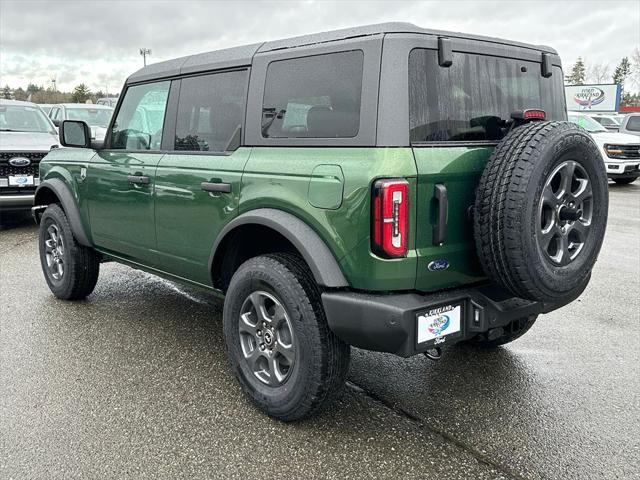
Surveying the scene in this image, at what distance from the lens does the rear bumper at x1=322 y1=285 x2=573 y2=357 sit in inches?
100

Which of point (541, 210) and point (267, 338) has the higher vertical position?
point (541, 210)

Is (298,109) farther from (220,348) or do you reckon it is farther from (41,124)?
(41,124)

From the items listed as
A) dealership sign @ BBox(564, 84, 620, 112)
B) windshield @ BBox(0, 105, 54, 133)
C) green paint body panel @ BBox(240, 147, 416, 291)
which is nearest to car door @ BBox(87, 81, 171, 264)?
green paint body panel @ BBox(240, 147, 416, 291)

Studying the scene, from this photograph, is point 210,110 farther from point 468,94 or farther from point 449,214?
point 449,214

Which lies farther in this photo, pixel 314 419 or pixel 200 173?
pixel 200 173

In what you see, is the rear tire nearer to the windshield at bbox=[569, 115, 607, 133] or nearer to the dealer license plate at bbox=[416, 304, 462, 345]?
the windshield at bbox=[569, 115, 607, 133]

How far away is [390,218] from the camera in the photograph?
2504 millimetres

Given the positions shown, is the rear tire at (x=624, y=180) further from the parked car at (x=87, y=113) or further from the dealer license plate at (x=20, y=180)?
the dealer license plate at (x=20, y=180)

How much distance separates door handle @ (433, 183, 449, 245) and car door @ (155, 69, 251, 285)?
1.09 metres

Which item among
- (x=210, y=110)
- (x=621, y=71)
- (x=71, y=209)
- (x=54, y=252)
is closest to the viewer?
(x=210, y=110)

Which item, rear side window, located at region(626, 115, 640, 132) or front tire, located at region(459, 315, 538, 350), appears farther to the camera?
rear side window, located at region(626, 115, 640, 132)

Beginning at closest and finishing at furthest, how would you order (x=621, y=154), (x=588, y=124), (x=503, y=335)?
(x=503, y=335), (x=621, y=154), (x=588, y=124)

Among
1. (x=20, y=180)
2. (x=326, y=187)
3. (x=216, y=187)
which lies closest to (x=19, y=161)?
(x=20, y=180)

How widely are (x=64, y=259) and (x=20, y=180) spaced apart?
158 inches
